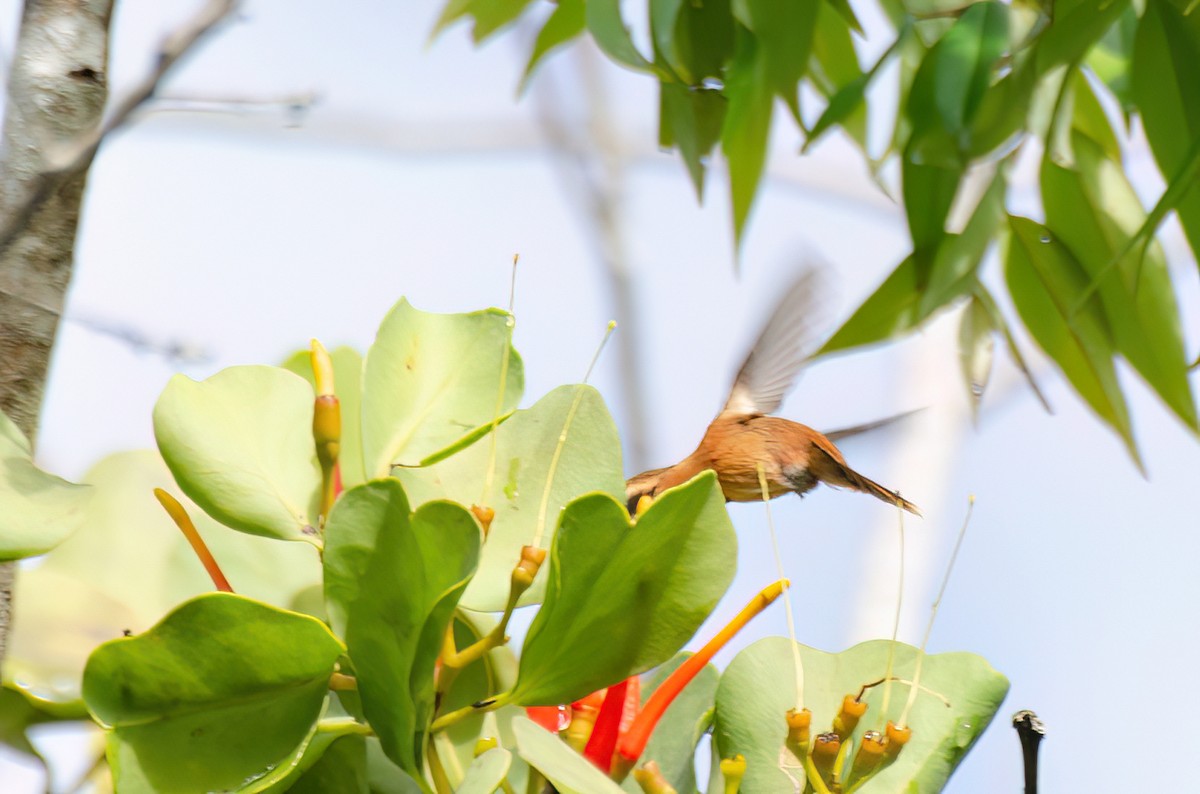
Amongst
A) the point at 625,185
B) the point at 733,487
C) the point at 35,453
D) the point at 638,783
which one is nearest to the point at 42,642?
the point at 35,453

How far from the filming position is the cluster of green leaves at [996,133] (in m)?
0.52

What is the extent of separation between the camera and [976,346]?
2.03 feet

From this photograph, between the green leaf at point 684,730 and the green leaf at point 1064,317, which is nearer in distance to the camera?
the green leaf at point 684,730

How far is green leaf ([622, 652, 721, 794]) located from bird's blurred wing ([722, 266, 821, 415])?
49 centimetres

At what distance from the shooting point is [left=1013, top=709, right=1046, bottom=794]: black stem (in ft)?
0.93

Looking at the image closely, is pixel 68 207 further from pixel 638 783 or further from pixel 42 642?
pixel 638 783

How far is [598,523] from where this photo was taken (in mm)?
269

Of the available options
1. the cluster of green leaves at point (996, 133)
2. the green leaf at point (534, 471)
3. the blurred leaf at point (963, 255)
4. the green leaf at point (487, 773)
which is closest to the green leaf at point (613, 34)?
the cluster of green leaves at point (996, 133)

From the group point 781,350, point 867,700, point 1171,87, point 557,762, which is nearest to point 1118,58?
point 1171,87

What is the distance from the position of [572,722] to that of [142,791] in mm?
116

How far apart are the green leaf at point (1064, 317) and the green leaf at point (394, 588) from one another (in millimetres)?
389

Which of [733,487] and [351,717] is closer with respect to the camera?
[351,717]

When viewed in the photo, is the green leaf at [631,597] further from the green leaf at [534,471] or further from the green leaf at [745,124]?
the green leaf at [745,124]

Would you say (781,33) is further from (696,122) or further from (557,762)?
(557,762)
